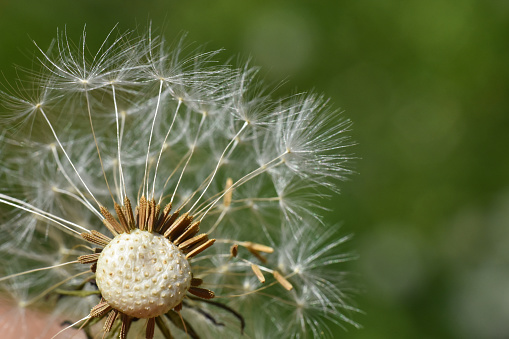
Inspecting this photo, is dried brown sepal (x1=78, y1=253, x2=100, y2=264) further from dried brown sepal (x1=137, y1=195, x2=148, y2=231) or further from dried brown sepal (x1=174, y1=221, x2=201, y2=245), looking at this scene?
dried brown sepal (x1=174, y1=221, x2=201, y2=245)

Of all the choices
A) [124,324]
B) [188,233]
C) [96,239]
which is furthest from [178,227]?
[124,324]

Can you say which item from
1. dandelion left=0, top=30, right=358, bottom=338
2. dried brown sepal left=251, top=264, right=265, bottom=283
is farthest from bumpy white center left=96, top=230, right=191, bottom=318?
dried brown sepal left=251, top=264, right=265, bottom=283

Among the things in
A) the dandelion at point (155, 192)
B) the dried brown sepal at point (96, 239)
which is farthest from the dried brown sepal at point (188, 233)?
the dried brown sepal at point (96, 239)

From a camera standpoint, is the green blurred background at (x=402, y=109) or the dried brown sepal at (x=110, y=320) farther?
the green blurred background at (x=402, y=109)

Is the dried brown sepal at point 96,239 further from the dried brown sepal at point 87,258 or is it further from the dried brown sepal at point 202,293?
the dried brown sepal at point 202,293

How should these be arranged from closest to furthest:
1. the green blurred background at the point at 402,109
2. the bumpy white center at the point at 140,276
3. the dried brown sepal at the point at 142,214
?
the bumpy white center at the point at 140,276, the dried brown sepal at the point at 142,214, the green blurred background at the point at 402,109

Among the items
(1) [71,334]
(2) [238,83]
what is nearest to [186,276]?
(1) [71,334]

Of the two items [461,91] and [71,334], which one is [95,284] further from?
[461,91]
